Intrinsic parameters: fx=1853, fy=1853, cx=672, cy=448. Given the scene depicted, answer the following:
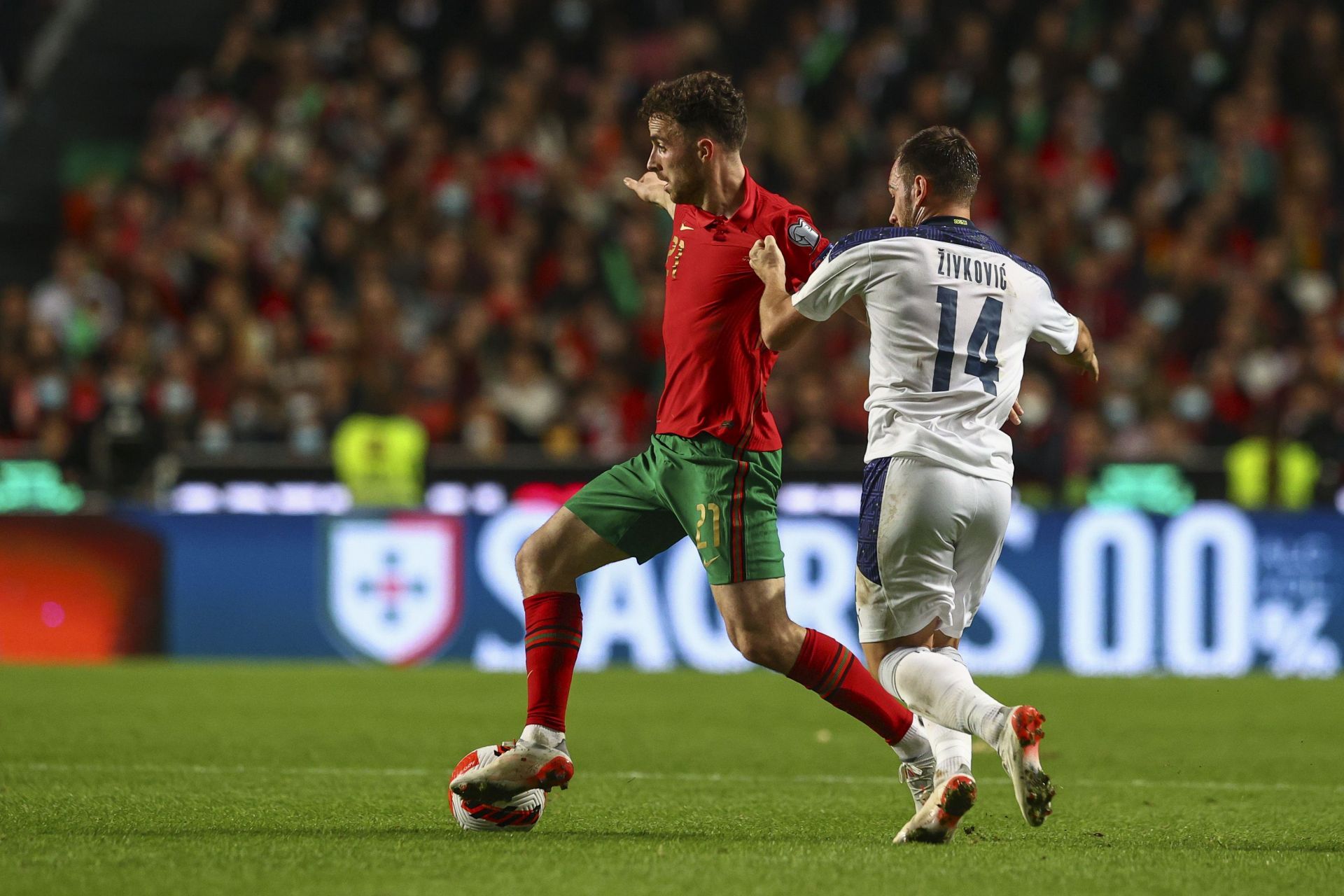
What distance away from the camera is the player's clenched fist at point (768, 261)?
4.93 metres

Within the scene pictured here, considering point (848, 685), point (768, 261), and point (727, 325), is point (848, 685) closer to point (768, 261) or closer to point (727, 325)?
point (727, 325)

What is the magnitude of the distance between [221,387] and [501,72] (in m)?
4.88

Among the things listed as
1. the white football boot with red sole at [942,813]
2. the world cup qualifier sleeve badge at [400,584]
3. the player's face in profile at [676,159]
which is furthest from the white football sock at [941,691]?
the world cup qualifier sleeve badge at [400,584]

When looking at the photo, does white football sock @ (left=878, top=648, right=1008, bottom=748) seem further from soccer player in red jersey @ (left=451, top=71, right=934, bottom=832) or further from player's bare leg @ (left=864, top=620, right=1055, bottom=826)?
soccer player in red jersey @ (left=451, top=71, right=934, bottom=832)

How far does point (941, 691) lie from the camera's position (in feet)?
15.5

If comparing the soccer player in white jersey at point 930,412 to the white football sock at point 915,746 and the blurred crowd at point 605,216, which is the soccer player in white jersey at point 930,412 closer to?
the white football sock at point 915,746

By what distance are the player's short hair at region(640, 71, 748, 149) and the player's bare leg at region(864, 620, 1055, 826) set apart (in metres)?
1.52

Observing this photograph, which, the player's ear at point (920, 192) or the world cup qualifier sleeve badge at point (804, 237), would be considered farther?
the world cup qualifier sleeve badge at point (804, 237)

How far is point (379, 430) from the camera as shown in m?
12.5

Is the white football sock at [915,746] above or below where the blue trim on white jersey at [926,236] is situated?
below

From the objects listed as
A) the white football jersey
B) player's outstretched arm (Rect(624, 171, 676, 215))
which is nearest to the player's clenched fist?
the white football jersey

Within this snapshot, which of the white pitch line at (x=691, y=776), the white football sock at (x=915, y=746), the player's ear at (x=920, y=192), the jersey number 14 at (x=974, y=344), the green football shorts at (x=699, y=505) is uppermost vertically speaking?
the player's ear at (x=920, y=192)

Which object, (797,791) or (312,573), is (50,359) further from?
(797,791)

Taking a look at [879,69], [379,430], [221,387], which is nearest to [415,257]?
[221,387]
